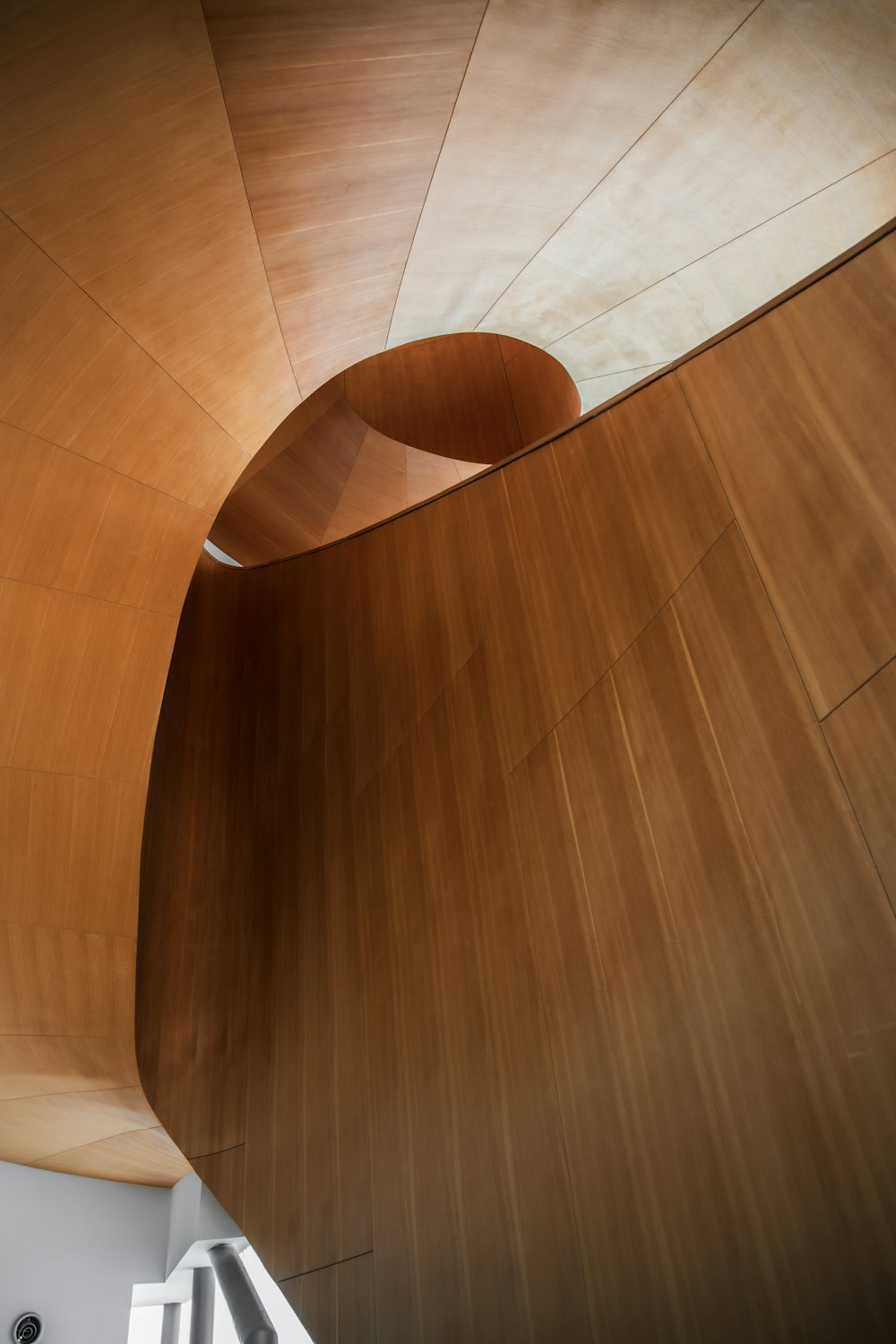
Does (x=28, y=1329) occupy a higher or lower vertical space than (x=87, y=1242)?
lower

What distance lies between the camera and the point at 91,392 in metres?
3.69

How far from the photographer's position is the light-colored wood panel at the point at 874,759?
8.20 ft

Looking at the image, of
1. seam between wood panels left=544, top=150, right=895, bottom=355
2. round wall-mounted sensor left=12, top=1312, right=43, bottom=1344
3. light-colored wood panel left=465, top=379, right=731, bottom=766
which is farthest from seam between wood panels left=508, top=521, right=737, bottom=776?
round wall-mounted sensor left=12, top=1312, right=43, bottom=1344

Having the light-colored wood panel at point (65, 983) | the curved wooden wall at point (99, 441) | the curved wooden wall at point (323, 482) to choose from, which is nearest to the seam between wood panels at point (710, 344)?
the curved wooden wall at point (99, 441)

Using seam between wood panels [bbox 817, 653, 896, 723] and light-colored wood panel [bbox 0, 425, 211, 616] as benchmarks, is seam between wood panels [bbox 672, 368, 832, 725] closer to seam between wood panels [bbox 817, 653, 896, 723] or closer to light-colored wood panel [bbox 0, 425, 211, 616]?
seam between wood panels [bbox 817, 653, 896, 723]

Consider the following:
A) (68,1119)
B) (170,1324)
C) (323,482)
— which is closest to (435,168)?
(323,482)

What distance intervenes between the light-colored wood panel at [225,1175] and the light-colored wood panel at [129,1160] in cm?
64

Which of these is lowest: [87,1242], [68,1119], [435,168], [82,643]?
[87,1242]

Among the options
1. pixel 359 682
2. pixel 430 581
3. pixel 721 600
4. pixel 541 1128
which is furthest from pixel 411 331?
pixel 541 1128

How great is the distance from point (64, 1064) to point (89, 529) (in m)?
2.83

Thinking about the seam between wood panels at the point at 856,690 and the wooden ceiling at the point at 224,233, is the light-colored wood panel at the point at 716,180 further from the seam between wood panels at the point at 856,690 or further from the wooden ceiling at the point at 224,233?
the seam between wood panels at the point at 856,690

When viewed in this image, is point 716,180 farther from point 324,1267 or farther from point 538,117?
point 324,1267

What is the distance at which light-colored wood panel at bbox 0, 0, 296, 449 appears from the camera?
8.95 ft

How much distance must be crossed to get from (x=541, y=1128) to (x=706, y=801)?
4.79ft
